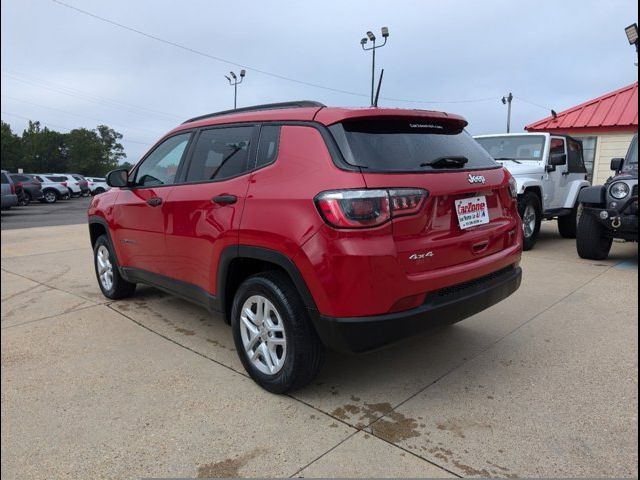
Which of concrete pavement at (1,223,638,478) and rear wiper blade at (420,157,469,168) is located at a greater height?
rear wiper blade at (420,157,469,168)

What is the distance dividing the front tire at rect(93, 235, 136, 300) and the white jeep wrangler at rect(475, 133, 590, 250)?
5638 millimetres

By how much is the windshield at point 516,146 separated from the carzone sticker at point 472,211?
5.83 m

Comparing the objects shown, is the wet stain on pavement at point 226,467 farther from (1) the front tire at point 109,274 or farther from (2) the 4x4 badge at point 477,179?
(1) the front tire at point 109,274

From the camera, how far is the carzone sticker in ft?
9.09

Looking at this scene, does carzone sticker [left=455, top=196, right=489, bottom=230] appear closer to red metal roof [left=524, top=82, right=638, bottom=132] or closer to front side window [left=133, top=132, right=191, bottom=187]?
front side window [left=133, top=132, right=191, bottom=187]

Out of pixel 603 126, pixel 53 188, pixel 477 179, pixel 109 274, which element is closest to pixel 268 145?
pixel 477 179

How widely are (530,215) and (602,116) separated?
8.56 m

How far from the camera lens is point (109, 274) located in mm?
4980

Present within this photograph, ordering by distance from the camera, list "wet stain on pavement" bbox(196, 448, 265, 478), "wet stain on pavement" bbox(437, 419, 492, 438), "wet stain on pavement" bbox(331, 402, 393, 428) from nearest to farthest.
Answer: "wet stain on pavement" bbox(196, 448, 265, 478) < "wet stain on pavement" bbox(437, 419, 492, 438) < "wet stain on pavement" bbox(331, 402, 393, 428)

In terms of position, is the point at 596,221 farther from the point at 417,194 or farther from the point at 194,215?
the point at 194,215

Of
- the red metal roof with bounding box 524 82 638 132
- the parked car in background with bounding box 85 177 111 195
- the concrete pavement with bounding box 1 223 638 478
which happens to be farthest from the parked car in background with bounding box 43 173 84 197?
the concrete pavement with bounding box 1 223 638 478

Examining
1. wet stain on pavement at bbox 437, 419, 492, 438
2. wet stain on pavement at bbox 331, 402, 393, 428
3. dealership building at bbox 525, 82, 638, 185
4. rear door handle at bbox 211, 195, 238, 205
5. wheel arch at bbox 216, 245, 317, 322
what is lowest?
wet stain on pavement at bbox 331, 402, 393, 428

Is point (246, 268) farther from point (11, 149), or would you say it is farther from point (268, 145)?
point (11, 149)

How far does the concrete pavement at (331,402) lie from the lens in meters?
2.29
